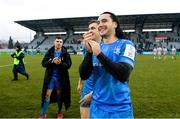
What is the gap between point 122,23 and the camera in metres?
82.2

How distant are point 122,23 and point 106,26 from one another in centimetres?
7881

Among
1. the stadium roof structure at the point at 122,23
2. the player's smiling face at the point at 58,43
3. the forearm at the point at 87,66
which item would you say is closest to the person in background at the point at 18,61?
the player's smiling face at the point at 58,43

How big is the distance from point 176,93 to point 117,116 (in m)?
9.72

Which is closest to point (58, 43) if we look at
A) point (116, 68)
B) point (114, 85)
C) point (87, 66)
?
point (87, 66)

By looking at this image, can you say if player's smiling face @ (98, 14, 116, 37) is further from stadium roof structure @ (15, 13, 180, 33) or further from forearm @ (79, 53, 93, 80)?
stadium roof structure @ (15, 13, 180, 33)

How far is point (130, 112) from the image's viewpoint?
160 inches

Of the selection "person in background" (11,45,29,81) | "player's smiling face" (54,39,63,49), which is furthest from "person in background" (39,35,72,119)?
"person in background" (11,45,29,81)

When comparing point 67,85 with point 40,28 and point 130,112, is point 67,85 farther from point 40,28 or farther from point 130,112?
point 40,28

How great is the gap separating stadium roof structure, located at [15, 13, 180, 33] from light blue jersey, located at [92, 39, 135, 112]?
67.1m

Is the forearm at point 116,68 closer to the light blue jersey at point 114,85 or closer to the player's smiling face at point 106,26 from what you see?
the light blue jersey at point 114,85

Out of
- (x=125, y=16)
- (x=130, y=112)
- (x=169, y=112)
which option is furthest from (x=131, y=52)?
(x=125, y=16)

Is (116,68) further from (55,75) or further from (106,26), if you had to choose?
(55,75)

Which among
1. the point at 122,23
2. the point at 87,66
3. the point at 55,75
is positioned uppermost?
the point at 122,23

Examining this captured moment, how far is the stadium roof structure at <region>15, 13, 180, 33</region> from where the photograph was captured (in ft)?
255
